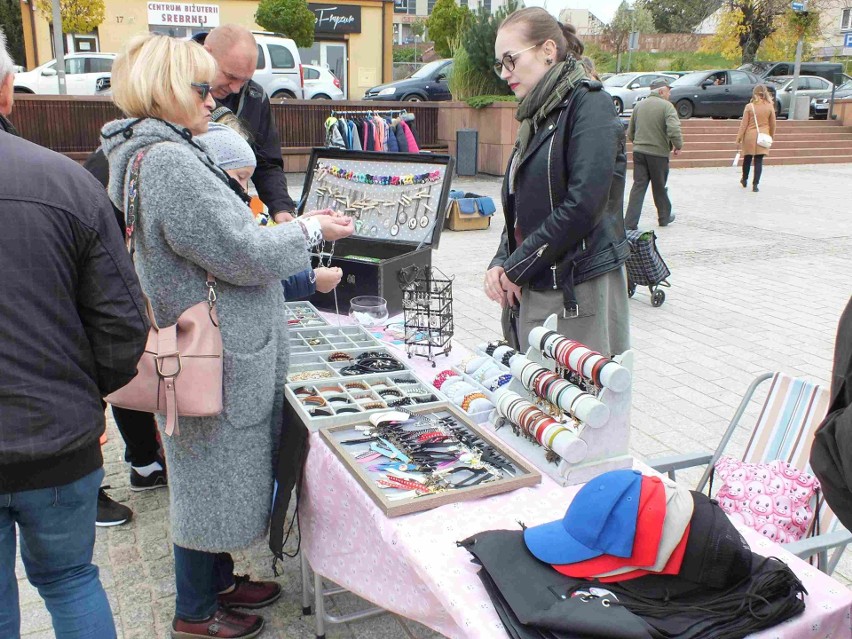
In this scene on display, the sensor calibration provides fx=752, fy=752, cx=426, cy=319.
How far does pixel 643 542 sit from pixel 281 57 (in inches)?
717

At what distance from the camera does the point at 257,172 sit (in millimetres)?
3707

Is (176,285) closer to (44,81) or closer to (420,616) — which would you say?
(420,616)

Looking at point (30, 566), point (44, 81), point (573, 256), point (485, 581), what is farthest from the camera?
point (44, 81)

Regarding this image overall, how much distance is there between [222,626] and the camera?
2.38 m

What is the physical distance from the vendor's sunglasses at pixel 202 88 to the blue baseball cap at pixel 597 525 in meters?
1.35

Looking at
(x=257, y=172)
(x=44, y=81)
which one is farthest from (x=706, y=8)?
(x=257, y=172)

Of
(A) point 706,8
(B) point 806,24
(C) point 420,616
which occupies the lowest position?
(C) point 420,616

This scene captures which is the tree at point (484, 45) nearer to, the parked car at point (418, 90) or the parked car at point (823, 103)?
the parked car at point (418, 90)

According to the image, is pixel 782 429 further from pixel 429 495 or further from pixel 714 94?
pixel 714 94

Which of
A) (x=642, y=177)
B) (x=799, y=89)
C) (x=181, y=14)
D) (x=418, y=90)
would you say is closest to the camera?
(x=642, y=177)

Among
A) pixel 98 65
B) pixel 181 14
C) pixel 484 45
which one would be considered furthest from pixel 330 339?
pixel 181 14

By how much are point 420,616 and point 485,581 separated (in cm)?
26

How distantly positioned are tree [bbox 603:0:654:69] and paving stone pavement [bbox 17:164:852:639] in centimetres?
3511

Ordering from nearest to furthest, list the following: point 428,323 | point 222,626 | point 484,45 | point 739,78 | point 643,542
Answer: point 643,542
point 222,626
point 428,323
point 484,45
point 739,78
